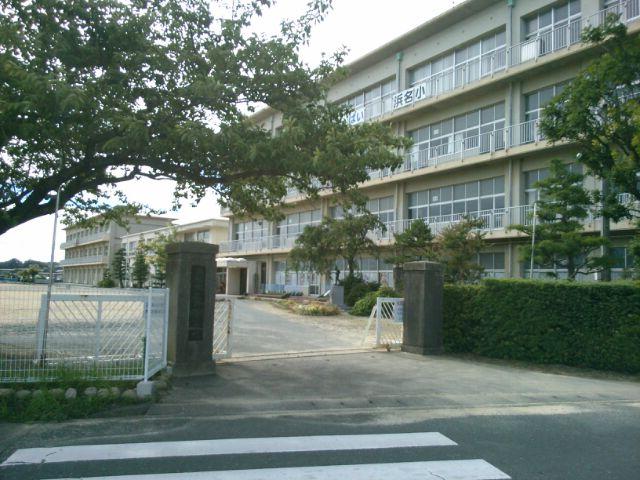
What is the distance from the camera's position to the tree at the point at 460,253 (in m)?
23.0

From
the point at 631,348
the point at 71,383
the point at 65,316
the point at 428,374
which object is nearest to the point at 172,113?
the point at 65,316

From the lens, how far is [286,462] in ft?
17.4

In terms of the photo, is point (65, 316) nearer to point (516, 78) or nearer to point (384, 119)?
point (516, 78)

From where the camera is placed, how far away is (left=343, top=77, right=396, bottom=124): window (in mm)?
33281

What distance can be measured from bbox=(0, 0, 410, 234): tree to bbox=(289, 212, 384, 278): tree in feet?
53.3

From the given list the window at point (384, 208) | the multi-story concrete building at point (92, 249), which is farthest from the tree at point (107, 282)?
the window at point (384, 208)

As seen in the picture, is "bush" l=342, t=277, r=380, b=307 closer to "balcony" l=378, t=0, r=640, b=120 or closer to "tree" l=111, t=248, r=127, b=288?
"balcony" l=378, t=0, r=640, b=120

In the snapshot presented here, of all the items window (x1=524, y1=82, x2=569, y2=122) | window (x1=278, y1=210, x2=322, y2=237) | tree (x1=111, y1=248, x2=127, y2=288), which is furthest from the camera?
tree (x1=111, y1=248, x2=127, y2=288)

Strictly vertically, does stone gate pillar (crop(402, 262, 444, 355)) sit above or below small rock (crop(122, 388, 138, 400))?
above

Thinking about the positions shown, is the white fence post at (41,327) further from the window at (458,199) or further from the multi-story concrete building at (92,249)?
the multi-story concrete building at (92,249)

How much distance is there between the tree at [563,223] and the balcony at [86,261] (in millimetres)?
73747

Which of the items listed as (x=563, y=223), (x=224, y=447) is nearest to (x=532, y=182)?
(x=563, y=223)

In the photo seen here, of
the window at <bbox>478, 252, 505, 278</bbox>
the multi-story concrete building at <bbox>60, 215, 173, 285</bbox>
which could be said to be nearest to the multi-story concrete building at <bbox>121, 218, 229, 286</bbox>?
the multi-story concrete building at <bbox>60, 215, 173, 285</bbox>

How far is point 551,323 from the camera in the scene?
38.2ft
